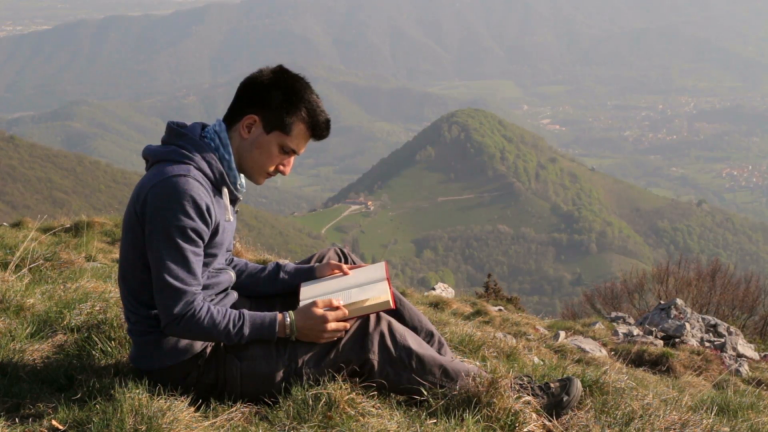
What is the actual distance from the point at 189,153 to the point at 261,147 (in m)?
0.40

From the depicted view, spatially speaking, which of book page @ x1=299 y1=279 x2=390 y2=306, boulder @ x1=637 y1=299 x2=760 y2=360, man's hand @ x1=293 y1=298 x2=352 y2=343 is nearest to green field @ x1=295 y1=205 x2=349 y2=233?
boulder @ x1=637 y1=299 x2=760 y2=360

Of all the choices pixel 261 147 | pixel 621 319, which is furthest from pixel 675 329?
pixel 261 147

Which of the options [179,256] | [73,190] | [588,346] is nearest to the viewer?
[179,256]

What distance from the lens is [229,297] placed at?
3.85 meters

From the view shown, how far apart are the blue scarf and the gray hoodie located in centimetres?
4

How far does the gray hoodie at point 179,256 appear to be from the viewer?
3.15m

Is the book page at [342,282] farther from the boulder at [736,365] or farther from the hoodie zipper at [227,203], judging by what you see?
the boulder at [736,365]

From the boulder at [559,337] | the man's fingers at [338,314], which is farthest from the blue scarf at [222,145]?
the boulder at [559,337]

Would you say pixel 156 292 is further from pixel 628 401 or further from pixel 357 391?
pixel 628 401

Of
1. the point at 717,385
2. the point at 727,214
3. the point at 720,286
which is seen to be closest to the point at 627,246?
the point at 727,214

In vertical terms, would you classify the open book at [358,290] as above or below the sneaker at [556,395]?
above

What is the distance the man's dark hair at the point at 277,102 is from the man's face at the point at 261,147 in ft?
0.12

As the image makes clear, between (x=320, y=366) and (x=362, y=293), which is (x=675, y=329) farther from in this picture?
(x=320, y=366)

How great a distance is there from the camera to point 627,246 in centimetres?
12262
